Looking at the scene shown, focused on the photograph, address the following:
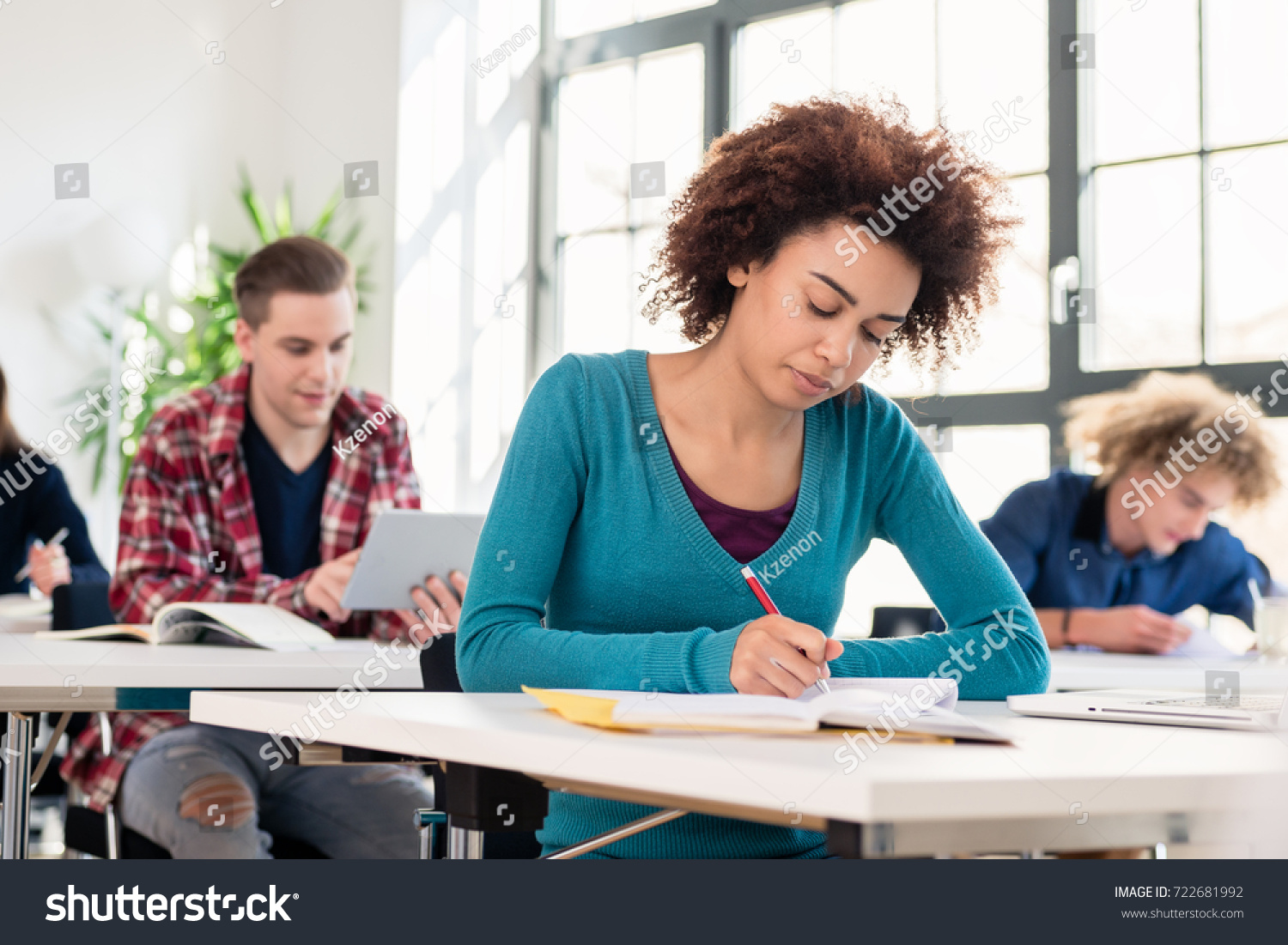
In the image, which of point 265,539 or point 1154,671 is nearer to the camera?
point 1154,671

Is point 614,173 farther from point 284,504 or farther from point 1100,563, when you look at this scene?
point 284,504

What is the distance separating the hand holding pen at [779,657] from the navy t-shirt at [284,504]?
4.82ft

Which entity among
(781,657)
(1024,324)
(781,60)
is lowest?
(781,657)

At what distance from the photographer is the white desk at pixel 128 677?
4.51 feet

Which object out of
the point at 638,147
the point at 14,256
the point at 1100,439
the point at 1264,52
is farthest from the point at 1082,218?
the point at 14,256

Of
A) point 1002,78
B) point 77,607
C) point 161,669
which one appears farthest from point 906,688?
point 1002,78

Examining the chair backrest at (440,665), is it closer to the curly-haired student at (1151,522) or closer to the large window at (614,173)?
the curly-haired student at (1151,522)

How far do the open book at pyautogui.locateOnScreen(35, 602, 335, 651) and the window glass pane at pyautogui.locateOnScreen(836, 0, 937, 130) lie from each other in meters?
2.94

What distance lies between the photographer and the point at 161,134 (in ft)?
16.5

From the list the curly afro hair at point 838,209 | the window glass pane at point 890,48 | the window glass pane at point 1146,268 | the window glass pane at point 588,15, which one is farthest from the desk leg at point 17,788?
the window glass pane at point 588,15

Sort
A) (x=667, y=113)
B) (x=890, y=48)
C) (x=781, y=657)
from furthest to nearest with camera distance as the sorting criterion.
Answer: (x=667, y=113)
(x=890, y=48)
(x=781, y=657)

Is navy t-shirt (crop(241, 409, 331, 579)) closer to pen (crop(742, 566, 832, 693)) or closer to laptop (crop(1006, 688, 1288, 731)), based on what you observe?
pen (crop(742, 566, 832, 693))

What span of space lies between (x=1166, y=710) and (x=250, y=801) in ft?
4.10

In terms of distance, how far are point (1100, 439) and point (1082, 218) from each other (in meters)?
1.18
